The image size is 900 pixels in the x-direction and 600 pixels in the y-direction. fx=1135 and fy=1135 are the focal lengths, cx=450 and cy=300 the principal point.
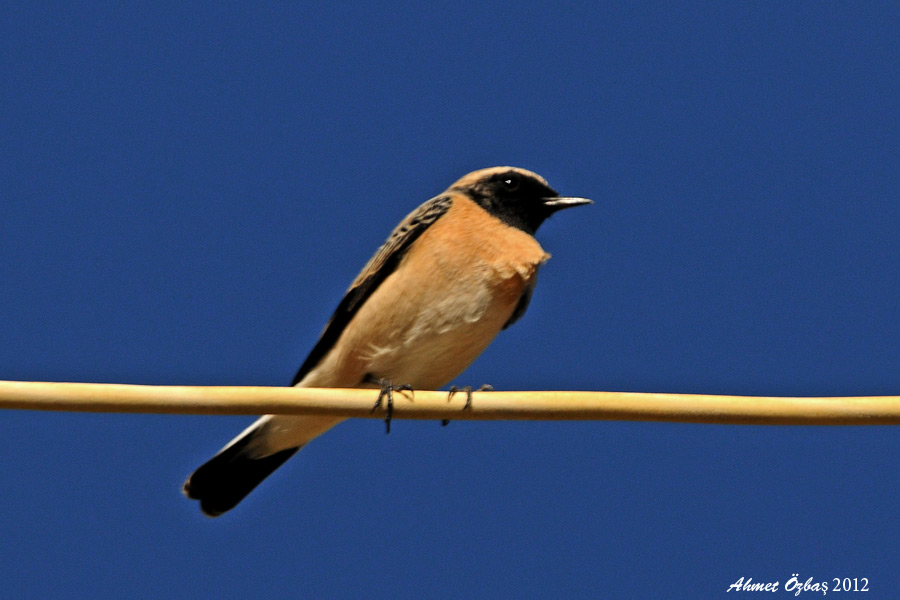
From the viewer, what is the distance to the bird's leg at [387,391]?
5.34 m

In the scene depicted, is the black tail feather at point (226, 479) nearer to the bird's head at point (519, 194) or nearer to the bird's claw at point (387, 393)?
the bird's claw at point (387, 393)

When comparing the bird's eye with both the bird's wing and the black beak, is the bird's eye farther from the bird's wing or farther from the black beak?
the bird's wing

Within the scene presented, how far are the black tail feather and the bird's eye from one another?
2.48 m

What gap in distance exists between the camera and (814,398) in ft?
15.8

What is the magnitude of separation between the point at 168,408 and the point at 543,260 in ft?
11.2

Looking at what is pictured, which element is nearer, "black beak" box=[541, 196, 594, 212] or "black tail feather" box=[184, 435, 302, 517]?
"black tail feather" box=[184, 435, 302, 517]

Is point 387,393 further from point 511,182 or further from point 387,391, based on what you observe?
point 511,182

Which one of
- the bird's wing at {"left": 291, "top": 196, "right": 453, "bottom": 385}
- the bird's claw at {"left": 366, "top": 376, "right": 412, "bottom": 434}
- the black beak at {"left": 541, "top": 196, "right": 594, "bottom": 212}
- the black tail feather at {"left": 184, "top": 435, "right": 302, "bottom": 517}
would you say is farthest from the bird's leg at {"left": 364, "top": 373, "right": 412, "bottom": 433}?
the black beak at {"left": 541, "top": 196, "right": 594, "bottom": 212}

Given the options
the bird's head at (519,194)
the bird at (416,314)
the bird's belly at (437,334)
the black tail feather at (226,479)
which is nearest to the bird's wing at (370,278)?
the bird at (416,314)

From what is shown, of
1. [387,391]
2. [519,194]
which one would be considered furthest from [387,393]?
[519,194]

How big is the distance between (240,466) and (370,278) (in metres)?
1.52

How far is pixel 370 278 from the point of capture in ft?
24.8

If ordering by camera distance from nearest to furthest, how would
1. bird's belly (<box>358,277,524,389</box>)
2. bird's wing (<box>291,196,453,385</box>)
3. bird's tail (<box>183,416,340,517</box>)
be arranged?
bird's belly (<box>358,277,524,389</box>), bird's tail (<box>183,416,340,517</box>), bird's wing (<box>291,196,453,385</box>)

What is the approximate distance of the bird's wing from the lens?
7.55m
